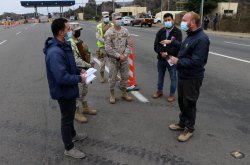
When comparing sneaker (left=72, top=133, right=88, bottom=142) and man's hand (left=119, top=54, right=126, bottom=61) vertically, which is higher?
man's hand (left=119, top=54, right=126, bottom=61)

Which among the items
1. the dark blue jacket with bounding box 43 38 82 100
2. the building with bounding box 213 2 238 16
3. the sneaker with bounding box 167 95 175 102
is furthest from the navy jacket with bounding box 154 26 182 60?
the building with bounding box 213 2 238 16

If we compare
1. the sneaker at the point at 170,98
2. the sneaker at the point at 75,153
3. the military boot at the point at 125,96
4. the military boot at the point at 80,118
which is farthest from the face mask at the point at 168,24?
the sneaker at the point at 75,153

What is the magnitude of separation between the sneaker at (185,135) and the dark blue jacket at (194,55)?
893mm

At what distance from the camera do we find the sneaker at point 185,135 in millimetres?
4575

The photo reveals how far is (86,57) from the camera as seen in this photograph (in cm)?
552

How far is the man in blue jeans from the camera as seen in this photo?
143 inches

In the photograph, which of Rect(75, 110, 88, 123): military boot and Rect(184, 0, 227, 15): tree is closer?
Rect(75, 110, 88, 123): military boot

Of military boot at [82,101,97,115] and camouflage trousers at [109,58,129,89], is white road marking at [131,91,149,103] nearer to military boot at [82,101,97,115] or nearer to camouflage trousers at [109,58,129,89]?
camouflage trousers at [109,58,129,89]

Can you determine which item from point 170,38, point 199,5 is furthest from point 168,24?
point 199,5

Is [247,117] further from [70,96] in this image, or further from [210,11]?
[210,11]

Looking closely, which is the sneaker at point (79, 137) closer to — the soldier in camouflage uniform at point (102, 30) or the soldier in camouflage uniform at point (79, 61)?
the soldier in camouflage uniform at point (79, 61)

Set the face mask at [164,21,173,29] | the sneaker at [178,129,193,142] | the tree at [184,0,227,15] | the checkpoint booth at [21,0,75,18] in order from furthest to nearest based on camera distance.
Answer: the checkpoint booth at [21,0,75,18] → the tree at [184,0,227,15] → the face mask at [164,21,173,29] → the sneaker at [178,129,193,142]

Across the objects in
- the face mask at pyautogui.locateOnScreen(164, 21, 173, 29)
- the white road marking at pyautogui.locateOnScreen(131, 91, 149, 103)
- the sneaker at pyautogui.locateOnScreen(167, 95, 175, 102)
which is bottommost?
the white road marking at pyautogui.locateOnScreen(131, 91, 149, 103)

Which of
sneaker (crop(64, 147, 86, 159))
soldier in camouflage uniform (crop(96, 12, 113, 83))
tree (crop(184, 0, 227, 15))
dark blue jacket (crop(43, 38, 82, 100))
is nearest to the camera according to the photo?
dark blue jacket (crop(43, 38, 82, 100))
